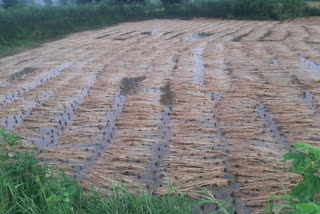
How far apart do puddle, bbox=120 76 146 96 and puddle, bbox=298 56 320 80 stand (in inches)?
142

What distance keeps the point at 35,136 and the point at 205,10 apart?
17918 mm

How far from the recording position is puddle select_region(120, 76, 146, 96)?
574 cm

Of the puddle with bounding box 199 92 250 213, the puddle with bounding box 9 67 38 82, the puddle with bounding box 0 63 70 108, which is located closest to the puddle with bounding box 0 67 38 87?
the puddle with bounding box 9 67 38 82

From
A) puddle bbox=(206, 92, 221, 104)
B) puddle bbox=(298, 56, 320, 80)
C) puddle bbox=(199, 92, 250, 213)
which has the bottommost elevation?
puddle bbox=(199, 92, 250, 213)

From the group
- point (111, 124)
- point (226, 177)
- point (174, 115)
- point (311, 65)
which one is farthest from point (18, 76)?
point (311, 65)

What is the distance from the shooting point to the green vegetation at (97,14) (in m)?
12.5

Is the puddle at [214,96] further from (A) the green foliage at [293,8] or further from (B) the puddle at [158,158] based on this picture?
(A) the green foliage at [293,8]

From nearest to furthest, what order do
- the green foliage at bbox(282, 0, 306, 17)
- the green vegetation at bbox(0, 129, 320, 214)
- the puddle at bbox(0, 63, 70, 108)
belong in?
the green vegetation at bbox(0, 129, 320, 214) → the puddle at bbox(0, 63, 70, 108) → the green foliage at bbox(282, 0, 306, 17)

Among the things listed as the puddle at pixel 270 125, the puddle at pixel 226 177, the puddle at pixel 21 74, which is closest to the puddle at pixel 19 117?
the puddle at pixel 21 74

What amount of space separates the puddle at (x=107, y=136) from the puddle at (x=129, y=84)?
195 mm

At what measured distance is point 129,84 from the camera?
6129 millimetres

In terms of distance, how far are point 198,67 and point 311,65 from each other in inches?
102

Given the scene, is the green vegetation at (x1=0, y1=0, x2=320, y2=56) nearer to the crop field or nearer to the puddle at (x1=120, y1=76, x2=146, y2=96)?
the crop field

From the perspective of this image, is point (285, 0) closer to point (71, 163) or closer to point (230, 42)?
point (230, 42)
